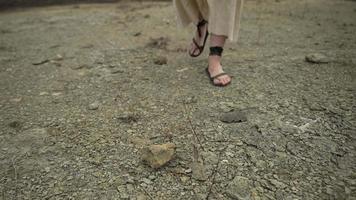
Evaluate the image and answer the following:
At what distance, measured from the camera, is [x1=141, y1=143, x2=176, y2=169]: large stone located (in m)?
1.34

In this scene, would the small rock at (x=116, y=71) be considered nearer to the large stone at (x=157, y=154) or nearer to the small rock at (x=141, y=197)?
the large stone at (x=157, y=154)

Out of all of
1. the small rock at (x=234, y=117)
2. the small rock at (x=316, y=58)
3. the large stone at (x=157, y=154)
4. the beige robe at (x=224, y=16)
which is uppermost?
the beige robe at (x=224, y=16)

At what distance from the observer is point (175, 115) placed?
67.2 inches

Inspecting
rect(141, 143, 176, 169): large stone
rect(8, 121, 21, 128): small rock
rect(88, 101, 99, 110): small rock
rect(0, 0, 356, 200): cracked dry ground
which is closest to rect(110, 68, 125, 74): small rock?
rect(0, 0, 356, 200): cracked dry ground

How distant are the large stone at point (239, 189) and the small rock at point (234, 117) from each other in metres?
0.40

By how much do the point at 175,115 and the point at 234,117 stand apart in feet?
0.90

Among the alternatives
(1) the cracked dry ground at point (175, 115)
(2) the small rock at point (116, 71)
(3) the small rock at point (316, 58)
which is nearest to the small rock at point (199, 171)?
(1) the cracked dry ground at point (175, 115)

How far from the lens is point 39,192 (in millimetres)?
1244

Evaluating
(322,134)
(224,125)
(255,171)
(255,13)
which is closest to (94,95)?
(224,125)

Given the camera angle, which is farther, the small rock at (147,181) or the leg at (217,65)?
the leg at (217,65)

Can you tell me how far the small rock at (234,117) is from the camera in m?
1.63

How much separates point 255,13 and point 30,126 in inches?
102

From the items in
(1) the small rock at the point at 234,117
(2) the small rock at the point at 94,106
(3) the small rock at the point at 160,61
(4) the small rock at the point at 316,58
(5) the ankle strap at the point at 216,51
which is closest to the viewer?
(1) the small rock at the point at 234,117

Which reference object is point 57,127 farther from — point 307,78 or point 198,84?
point 307,78
